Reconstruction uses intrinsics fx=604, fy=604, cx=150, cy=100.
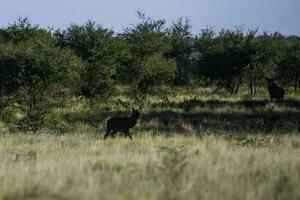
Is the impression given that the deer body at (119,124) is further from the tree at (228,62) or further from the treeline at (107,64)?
the tree at (228,62)

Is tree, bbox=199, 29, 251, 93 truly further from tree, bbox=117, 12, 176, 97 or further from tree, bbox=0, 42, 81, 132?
tree, bbox=0, 42, 81, 132

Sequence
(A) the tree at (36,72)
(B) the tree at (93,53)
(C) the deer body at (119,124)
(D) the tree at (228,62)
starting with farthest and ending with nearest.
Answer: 1. (D) the tree at (228,62)
2. (B) the tree at (93,53)
3. (A) the tree at (36,72)
4. (C) the deer body at (119,124)

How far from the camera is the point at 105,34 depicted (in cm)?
3512

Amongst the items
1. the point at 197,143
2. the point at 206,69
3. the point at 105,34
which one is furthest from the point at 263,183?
Answer: the point at 206,69

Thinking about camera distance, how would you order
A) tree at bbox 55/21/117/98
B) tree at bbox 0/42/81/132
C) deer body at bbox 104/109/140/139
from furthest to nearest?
tree at bbox 55/21/117/98, tree at bbox 0/42/81/132, deer body at bbox 104/109/140/139

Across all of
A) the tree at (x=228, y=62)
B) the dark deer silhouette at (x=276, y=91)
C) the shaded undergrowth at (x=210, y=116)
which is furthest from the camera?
the tree at (x=228, y=62)

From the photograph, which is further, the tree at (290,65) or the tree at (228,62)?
the tree at (290,65)

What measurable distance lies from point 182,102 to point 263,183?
71.4 feet

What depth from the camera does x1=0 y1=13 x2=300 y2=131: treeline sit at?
2681 centimetres

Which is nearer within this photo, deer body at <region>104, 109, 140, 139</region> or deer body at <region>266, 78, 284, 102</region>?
deer body at <region>104, 109, 140, 139</region>

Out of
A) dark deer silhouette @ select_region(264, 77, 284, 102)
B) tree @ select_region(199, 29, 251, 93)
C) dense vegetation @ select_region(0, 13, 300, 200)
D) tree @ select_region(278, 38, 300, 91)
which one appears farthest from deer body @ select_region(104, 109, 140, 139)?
tree @ select_region(278, 38, 300, 91)

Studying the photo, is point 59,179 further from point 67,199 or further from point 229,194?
point 229,194

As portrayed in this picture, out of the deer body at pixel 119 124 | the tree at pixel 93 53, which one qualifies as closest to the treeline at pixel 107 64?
the tree at pixel 93 53

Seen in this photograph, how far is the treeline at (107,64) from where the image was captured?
88.0 ft
